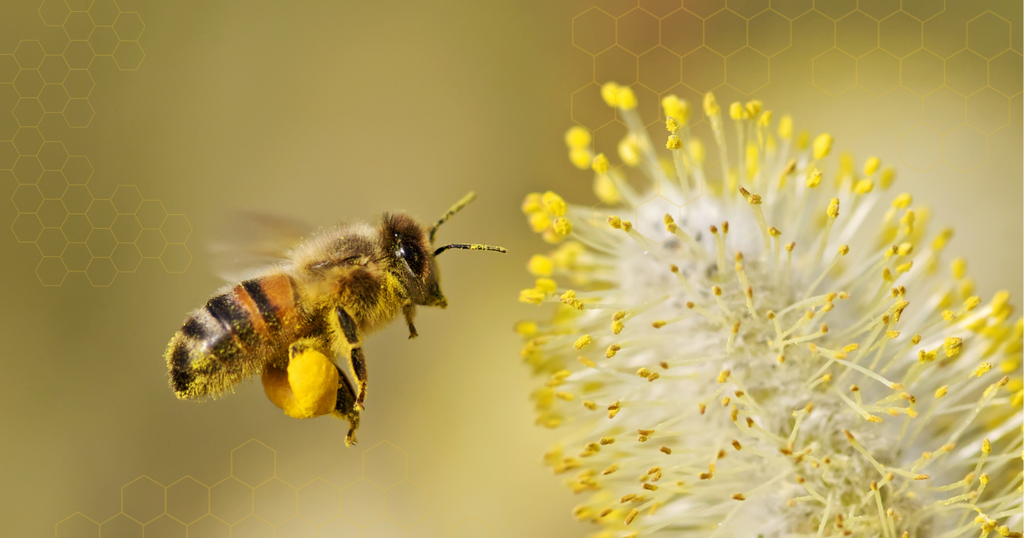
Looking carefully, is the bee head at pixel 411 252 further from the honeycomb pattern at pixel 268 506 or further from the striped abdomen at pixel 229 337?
the honeycomb pattern at pixel 268 506

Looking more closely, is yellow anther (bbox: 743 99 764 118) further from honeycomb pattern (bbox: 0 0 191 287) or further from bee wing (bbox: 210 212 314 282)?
honeycomb pattern (bbox: 0 0 191 287)

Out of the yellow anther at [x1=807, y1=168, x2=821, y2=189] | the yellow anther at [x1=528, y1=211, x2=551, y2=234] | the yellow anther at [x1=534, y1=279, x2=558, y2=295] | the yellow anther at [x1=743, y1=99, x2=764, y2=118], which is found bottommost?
the yellow anther at [x1=534, y1=279, x2=558, y2=295]

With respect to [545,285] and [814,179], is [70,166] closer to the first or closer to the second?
[545,285]

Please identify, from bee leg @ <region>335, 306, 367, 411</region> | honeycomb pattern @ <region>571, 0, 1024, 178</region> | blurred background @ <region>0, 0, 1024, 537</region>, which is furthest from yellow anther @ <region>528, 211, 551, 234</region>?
honeycomb pattern @ <region>571, 0, 1024, 178</region>

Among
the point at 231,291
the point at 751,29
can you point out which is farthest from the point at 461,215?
the point at 231,291

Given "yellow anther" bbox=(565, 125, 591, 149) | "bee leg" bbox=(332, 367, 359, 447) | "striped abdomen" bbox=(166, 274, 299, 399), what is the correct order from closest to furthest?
1. "striped abdomen" bbox=(166, 274, 299, 399)
2. "bee leg" bbox=(332, 367, 359, 447)
3. "yellow anther" bbox=(565, 125, 591, 149)

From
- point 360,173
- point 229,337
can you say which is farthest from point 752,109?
point 360,173
